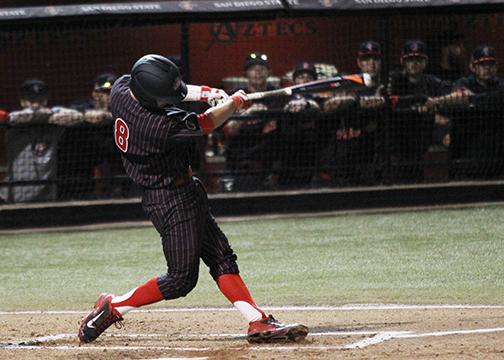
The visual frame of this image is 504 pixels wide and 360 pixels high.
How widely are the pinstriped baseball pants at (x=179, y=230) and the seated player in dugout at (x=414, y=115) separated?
562 centimetres

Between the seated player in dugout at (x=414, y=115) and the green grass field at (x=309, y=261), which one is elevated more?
the seated player in dugout at (x=414, y=115)

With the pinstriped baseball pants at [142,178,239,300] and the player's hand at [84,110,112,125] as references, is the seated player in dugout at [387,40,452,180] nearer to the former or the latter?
the player's hand at [84,110,112,125]

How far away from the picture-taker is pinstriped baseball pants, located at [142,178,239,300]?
5.80m

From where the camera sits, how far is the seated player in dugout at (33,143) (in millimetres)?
11039

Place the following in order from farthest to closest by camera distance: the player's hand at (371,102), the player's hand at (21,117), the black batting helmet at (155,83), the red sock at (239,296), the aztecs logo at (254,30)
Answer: the aztecs logo at (254,30), the player's hand at (371,102), the player's hand at (21,117), the red sock at (239,296), the black batting helmet at (155,83)

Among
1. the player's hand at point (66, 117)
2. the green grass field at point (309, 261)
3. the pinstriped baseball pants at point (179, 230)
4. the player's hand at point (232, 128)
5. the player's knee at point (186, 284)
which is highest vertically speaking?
the player's hand at point (66, 117)

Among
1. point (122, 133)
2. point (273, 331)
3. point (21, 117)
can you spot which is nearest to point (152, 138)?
point (122, 133)

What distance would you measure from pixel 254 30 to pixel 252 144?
142 centimetres

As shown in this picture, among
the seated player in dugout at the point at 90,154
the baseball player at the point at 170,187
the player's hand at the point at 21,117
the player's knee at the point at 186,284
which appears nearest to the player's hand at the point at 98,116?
the seated player in dugout at the point at 90,154

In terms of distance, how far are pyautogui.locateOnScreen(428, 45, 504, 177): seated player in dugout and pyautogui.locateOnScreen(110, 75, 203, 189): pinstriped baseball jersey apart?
19.0 feet

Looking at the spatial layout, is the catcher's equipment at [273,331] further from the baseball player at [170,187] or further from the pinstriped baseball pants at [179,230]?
the pinstriped baseball pants at [179,230]

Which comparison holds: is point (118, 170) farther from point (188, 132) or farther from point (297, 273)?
point (188, 132)

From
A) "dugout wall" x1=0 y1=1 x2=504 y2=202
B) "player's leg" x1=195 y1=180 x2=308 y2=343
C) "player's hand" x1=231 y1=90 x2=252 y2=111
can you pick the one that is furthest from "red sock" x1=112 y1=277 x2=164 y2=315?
"dugout wall" x1=0 y1=1 x2=504 y2=202

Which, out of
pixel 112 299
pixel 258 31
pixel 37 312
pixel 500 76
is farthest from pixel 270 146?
pixel 112 299
